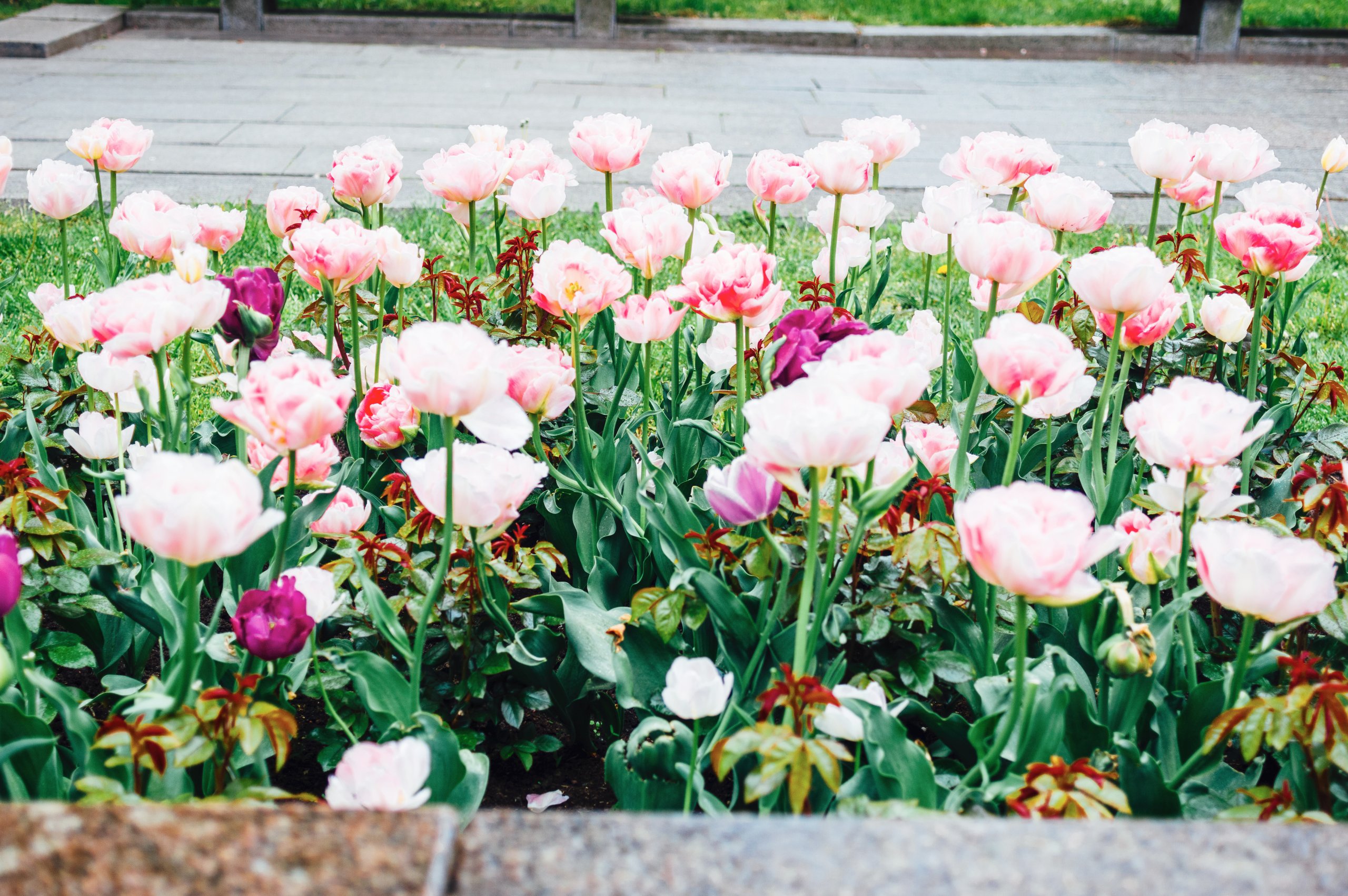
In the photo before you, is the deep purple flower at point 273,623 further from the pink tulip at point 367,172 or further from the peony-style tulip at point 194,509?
the pink tulip at point 367,172

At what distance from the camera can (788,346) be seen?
129cm

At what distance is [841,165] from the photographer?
190 cm

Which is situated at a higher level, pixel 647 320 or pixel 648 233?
pixel 648 233

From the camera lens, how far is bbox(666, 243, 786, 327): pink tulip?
1483 millimetres

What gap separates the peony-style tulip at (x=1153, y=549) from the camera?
129 centimetres

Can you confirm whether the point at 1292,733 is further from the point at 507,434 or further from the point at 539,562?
the point at 539,562

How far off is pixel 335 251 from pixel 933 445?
840mm

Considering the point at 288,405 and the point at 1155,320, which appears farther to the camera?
the point at 1155,320

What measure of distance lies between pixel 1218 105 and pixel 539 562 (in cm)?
712

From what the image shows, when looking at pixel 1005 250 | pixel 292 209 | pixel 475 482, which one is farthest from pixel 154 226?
pixel 1005 250

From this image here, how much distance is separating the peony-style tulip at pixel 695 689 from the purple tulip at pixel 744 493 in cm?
19

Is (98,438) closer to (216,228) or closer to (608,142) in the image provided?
(216,228)

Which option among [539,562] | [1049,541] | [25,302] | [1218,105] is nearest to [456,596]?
[539,562]

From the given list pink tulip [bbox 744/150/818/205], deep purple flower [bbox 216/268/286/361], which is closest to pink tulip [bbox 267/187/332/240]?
deep purple flower [bbox 216/268/286/361]
